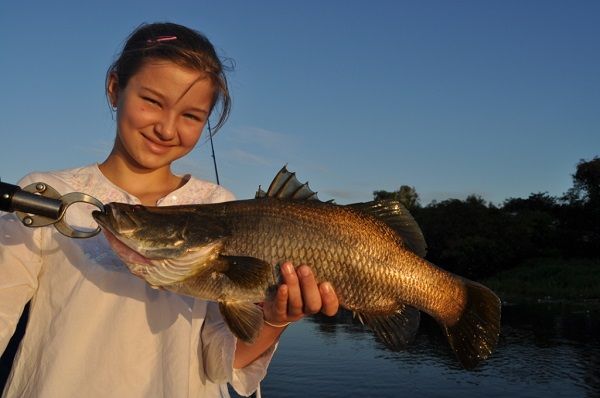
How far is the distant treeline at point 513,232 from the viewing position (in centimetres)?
4941

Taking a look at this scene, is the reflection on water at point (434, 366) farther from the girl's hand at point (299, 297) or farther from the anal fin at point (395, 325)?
the girl's hand at point (299, 297)

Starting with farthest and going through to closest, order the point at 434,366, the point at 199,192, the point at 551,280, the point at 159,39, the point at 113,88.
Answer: the point at 551,280, the point at 434,366, the point at 199,192, the point at 113,88, the point at 159,39

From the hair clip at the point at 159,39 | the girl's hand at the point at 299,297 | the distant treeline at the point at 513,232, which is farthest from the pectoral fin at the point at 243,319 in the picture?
the distant treeline at the point at 513,232

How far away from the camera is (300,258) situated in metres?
2.84

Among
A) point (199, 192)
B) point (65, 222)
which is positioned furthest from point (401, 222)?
point (65, 222)

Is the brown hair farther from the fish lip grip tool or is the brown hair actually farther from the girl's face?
the fish lip grip tool

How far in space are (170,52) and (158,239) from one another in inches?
39.6

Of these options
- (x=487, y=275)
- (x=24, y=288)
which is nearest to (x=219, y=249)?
(x=24, y=288)

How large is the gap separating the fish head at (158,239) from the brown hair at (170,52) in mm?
774

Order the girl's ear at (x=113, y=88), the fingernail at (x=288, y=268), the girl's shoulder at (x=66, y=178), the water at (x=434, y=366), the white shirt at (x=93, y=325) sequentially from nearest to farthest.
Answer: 1. the white shirt at (x=93, y=325)
2. the fingernail at (x=288, y=268)
3. the girl's shoulder at (x=66, y=178)
4. the girl's ear at (x=113, y=88)
5. the water at (x=434, y=366)

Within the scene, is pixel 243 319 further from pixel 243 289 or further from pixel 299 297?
pixel 299 297

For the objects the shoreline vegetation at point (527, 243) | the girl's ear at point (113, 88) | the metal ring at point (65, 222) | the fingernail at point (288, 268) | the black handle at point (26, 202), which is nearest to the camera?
the black handle at point (26, 202)

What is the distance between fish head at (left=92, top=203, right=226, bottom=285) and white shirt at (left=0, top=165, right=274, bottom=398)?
0.25 m

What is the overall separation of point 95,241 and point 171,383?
813mm
